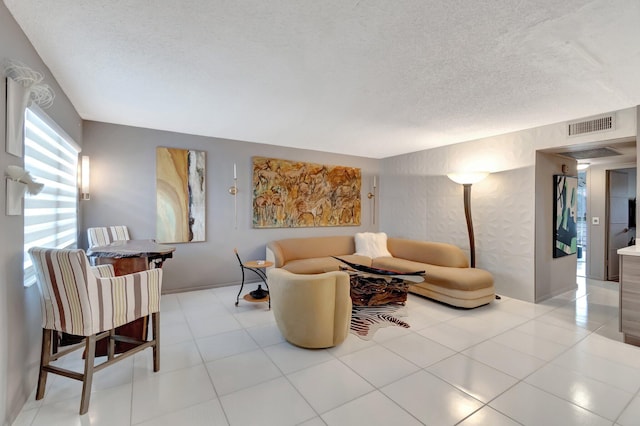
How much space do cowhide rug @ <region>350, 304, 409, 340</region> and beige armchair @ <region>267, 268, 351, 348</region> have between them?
1.43 ft

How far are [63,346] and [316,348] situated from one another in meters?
2.30

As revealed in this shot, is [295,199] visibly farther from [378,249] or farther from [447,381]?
[447,381]

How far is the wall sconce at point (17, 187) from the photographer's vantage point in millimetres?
1639

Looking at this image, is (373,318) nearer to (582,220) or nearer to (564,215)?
(564,215)

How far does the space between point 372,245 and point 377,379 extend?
3511mm

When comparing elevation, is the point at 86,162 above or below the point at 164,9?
below

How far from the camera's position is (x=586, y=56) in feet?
6.93

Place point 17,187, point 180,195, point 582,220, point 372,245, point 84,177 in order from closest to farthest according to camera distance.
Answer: point 17,187 < point 84,177 < point 180,195 < point 372,245 < point 582,220

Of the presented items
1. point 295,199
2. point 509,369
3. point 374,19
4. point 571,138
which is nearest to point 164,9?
point 374,19

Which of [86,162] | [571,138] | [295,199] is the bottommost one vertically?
[295,199]

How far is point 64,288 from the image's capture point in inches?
72.2

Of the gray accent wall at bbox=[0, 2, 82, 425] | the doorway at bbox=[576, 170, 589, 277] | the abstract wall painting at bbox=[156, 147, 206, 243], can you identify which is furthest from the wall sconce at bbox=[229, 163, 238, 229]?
the doorway at bbox=[576, 170, 589, 277]

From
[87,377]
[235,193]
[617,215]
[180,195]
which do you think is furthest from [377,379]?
[617,215]

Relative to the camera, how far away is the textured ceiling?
65.1 inches
